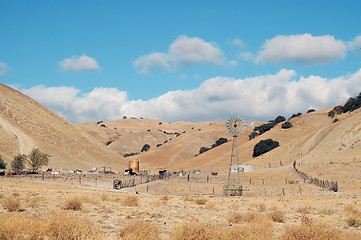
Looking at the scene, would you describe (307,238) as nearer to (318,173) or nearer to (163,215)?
(163,215)

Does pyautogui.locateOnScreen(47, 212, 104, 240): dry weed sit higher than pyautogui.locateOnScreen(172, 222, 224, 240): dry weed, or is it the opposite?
pyautogui.locateOnScreen(47, 212, 104, 240): dry weed

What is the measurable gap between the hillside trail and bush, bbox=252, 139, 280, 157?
227 feet

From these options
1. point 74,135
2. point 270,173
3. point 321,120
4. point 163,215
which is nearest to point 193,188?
point 270,173

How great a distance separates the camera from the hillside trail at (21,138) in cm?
10031

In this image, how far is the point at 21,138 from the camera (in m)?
104

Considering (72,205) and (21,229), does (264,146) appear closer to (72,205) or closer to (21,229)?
(72,205)

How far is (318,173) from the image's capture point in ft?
228

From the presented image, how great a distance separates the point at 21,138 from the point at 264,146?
74.8 meters

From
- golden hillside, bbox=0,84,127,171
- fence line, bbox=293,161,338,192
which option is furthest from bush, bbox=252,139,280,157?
golden hillside, bbox=0,84,127,171

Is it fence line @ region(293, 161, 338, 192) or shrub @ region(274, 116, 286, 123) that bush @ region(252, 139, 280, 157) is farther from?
fence line @ region(293, 161, 338, 192)

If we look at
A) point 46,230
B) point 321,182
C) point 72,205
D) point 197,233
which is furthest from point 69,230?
point 321,182

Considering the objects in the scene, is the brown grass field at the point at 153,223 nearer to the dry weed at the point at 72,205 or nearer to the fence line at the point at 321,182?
the dry weed at the point at 72,205

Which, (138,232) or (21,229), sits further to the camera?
(138,232)

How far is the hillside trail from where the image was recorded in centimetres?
10031
